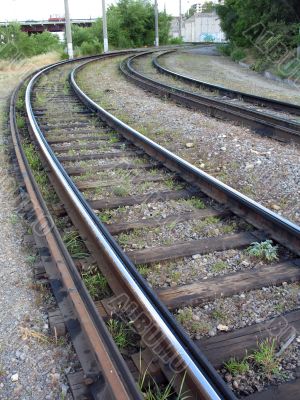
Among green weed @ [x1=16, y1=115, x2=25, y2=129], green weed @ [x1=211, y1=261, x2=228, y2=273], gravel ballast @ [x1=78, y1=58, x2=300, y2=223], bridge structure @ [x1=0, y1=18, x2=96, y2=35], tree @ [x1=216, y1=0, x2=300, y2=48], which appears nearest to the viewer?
green weed @ [x1=211, y1=261, x2=228, y2=273]

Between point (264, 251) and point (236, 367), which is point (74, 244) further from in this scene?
point (236, 367)

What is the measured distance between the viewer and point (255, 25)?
24375mm

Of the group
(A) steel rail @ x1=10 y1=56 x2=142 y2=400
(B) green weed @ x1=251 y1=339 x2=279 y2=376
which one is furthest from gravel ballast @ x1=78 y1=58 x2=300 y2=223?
(A) steel rail @ x1=10 y1=56 x2=142 y2=400

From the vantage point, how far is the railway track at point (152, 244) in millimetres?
2543

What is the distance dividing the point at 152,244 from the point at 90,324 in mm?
1474

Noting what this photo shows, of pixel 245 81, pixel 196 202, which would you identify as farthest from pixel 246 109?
pixel 245 81

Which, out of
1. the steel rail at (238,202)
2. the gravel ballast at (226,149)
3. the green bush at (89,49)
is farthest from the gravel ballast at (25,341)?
the green bush at (89,49)

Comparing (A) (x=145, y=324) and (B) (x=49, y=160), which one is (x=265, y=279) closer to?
(A) (x=145, y=324)

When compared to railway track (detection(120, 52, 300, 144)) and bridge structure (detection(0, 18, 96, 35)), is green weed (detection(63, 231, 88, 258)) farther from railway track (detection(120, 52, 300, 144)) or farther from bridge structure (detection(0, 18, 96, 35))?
bridge structure (detection(0, 18, 96, 35))

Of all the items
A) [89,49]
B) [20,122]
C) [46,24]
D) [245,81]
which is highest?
[46,24]

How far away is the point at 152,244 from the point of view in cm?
411

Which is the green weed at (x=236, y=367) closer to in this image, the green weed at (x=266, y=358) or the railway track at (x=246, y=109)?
the green weed at (x=266, y=358)

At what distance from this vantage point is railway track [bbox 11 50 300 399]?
2543mm

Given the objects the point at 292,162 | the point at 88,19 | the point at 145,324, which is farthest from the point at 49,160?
the point at 88,19
